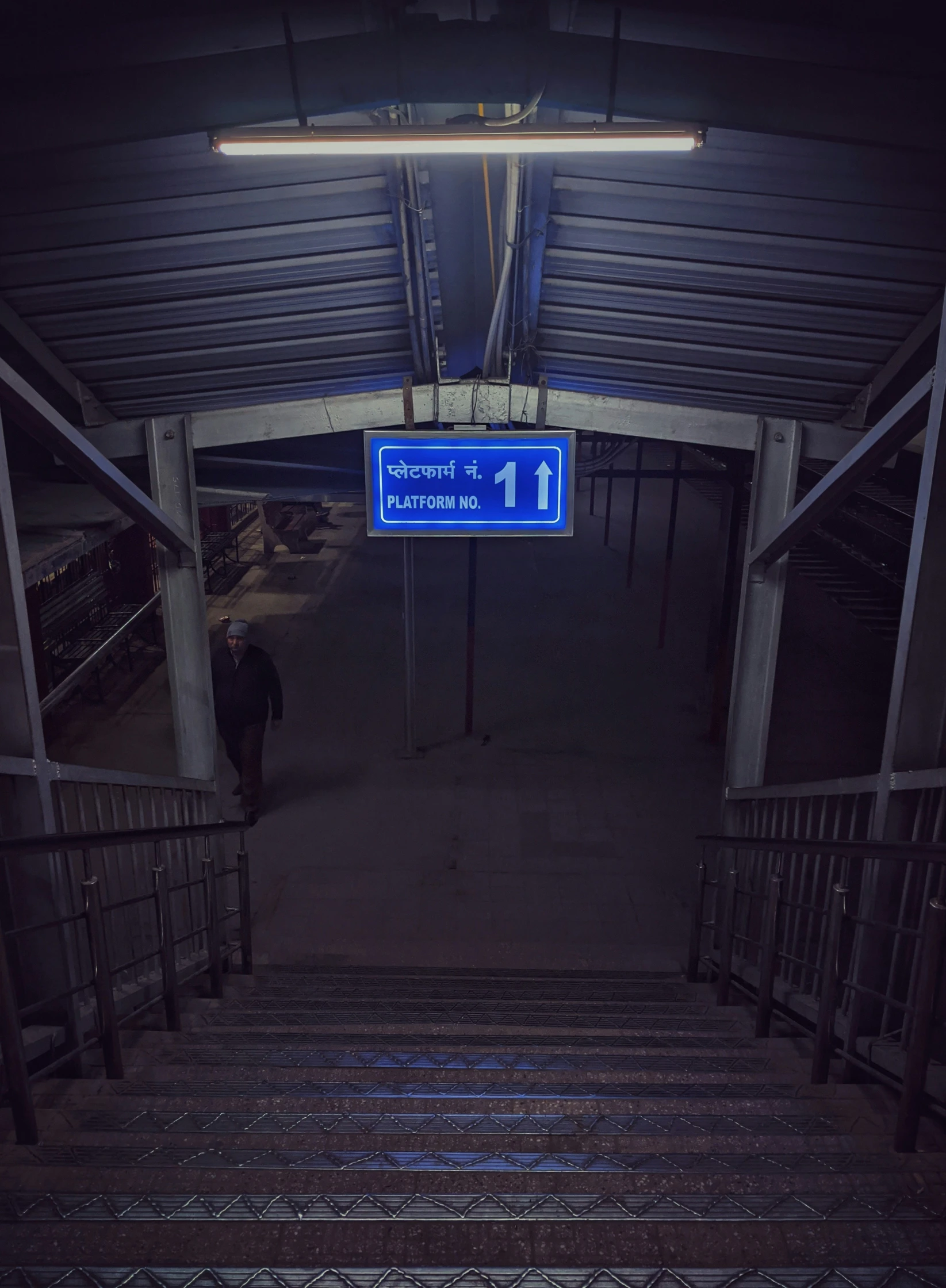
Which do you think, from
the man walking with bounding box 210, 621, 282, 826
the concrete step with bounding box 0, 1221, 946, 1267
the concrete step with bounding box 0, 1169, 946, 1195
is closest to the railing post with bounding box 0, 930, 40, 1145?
the concrete step with bounding box 0, 1169, 946, 1195

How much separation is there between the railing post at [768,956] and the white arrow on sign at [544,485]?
2854mm

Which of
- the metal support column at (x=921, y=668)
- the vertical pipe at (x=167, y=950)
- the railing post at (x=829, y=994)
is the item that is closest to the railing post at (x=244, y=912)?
the vertical pipe at (x=167, y=950)

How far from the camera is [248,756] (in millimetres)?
7484

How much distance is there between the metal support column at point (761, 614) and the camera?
6047 millimetres

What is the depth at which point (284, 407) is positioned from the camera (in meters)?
6.15

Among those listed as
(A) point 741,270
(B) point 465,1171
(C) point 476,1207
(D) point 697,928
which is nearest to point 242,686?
(D) point 697,928

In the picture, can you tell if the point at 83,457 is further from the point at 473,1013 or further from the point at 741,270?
the point at 741,270

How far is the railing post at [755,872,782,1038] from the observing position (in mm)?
3719

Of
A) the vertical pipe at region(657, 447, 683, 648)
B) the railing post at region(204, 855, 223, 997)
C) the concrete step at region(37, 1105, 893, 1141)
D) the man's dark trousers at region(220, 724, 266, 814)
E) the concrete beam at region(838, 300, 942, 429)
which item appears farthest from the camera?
the vertical pipe at region(657, 447, 683, 648)

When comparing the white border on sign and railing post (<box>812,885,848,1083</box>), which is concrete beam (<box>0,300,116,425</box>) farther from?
railing post (<box>812,885,848,1083</box>)

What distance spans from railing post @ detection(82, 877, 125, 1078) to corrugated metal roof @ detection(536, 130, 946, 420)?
375 cm

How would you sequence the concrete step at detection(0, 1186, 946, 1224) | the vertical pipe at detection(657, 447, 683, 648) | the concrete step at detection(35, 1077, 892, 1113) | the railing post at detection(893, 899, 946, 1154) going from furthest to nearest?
the vertical pipe at detection(657, 447, 683, 648) → the concrete step at detection(35, 1077, 892, 1113) → the railing post at detection(893, 899, 946, 1154) → the concrete step at detection(0, 1186, 946, 1224)

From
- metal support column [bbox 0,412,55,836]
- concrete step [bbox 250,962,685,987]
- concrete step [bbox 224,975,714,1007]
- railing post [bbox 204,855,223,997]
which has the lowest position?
concrete step [bbox 250,962,685,987]

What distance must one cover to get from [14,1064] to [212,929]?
2.06 metres
